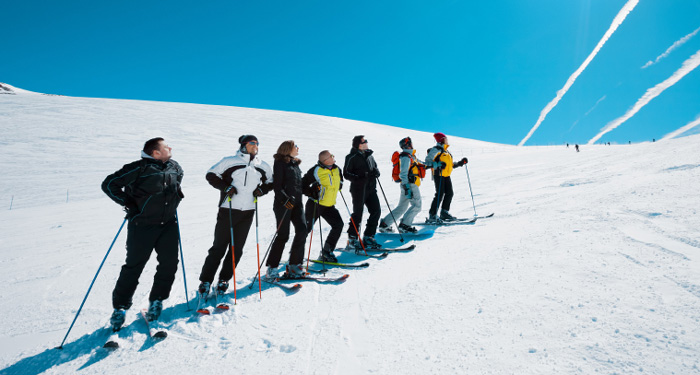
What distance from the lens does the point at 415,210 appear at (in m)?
7.19

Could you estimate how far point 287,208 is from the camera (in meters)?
4.77

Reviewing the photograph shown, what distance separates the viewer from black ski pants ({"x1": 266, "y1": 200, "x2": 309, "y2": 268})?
4887 mm

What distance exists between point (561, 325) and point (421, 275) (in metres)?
1.97

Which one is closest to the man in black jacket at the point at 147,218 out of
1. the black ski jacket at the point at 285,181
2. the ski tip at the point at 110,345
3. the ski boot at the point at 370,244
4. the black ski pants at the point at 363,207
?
the ski tip at the point at 110,345

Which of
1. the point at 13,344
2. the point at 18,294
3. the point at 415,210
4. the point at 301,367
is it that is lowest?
the point at 301,367

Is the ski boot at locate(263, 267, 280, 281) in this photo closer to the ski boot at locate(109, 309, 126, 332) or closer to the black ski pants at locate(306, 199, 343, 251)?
the black ski pants at locate(306, 199, 343, 251)

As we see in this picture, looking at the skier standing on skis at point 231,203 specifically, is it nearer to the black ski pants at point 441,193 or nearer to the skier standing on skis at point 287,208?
the skier standing on skis at point 287,208

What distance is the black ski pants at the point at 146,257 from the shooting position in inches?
137

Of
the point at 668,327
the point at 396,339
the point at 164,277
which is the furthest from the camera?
the point at 164,277

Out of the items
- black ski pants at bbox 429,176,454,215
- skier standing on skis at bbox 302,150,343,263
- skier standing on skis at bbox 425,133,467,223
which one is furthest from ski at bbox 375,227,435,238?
skier standing on skis at bbox 302,150,343,263

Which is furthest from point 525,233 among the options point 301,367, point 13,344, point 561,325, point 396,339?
point 13,344

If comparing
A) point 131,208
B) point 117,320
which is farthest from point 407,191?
point 117,320

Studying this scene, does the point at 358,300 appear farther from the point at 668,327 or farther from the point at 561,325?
the point at 668,327

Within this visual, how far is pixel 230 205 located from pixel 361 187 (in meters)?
2.60
